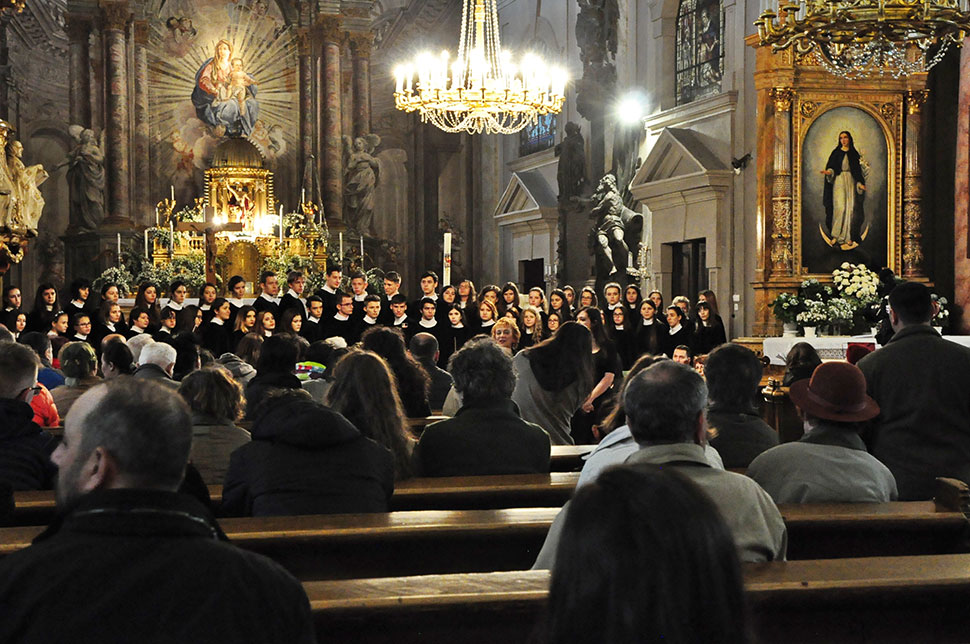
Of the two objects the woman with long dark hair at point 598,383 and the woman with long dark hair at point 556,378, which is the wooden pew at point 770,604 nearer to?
the woman with long dark hair at point 556,378

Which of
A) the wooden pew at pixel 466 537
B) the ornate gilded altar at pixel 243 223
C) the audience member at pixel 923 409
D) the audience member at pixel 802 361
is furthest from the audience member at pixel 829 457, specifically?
the ornate gilded altar at pixel 243 223

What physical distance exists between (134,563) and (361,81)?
22555mm

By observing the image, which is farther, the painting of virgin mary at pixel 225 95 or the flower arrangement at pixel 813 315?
the painting of virgin mary at pixel 225 95

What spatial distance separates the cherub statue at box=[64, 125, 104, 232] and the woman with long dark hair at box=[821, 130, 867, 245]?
1342 cm

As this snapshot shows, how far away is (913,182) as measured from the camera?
14375 millimetres

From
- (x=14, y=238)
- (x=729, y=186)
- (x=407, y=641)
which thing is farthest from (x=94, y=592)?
(x=729, y=186)

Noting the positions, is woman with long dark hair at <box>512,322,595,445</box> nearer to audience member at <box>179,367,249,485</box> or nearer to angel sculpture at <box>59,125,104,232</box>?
audience member at <box>179,367,249,485</box>

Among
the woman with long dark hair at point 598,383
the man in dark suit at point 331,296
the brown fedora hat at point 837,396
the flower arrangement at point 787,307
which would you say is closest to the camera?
the brown fedora hat at point 837,396

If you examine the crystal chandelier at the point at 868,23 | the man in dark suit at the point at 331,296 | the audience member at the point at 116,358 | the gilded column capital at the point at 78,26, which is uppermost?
the gilded column capital at the point at 78,26

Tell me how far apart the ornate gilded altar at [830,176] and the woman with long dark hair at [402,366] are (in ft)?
27.6

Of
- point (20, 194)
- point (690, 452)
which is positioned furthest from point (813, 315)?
point (690, 452)

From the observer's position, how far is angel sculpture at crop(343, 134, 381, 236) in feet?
76.7

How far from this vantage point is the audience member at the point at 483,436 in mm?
5066

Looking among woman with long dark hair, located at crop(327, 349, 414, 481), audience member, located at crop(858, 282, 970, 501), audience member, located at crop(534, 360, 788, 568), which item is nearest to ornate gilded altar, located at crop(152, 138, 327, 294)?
woman with long dark hair, located at crop(327, 349, 414, 481)
